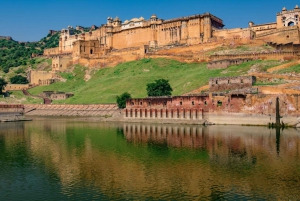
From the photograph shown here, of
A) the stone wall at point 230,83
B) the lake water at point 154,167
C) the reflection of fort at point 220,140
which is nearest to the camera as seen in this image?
the lake water at point 154,167

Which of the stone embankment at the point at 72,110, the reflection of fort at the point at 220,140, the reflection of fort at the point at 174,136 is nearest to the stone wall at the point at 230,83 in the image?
the reflection of fort at the point at 220,140

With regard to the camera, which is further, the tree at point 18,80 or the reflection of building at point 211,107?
the tree at point 18,80

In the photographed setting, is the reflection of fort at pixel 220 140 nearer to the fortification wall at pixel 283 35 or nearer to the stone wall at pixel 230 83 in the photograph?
the stone wall at pixel 230 83

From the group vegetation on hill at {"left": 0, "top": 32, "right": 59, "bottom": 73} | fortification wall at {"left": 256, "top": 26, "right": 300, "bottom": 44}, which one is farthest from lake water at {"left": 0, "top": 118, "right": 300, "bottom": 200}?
vegetation on hill at {"left": 0, "top": 32, "right": 59, "bottom": 73}

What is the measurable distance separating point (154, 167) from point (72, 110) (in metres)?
41.5

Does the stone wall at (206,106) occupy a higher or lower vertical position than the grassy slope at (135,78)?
lower

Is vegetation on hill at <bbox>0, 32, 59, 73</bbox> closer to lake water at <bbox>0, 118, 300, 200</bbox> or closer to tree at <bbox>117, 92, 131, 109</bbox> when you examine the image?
Result: tree at <bbox>117, 92, 131, 109</bbox>

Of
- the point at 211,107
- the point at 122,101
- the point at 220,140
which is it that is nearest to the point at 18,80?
the point at 122,101

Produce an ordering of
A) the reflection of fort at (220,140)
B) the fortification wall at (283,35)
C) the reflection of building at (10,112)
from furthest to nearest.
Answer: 1. the fortification wall at (283,35)
2. the reflection of building at (10,112)
3. the reflection of fort at (220,140)

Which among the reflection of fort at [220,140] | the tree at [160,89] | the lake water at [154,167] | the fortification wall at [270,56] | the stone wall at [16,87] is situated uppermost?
the fortification wall at [270,56]

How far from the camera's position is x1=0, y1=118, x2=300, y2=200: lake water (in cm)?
1719

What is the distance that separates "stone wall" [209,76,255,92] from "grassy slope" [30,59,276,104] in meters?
4.23

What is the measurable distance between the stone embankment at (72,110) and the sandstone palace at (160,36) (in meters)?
21.4

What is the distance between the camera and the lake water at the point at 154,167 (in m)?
17.2
